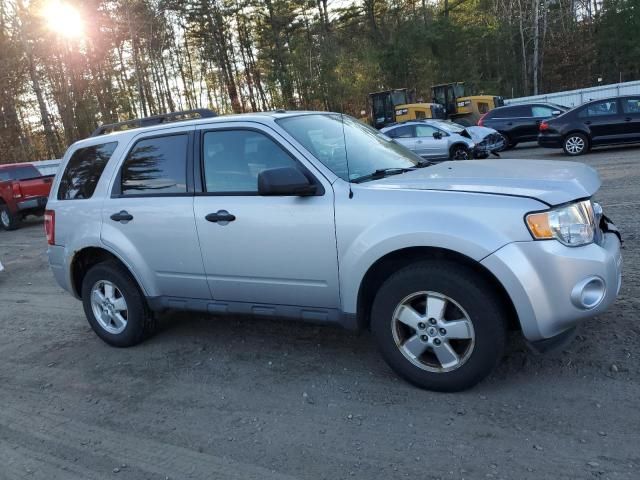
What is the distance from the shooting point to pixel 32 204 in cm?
1481

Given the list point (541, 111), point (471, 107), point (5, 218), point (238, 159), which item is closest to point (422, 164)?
point (238, 159)

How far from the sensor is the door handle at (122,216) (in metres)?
4.51

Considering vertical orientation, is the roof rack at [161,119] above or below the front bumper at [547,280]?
above

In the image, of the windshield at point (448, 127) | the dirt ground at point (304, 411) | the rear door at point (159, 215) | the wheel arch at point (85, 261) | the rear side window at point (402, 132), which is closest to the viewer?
the dirt ground at point (304, 411)

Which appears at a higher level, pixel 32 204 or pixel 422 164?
pixel 422 164

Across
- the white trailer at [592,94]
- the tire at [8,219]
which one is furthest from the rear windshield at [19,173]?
the white trailer at [592,94]

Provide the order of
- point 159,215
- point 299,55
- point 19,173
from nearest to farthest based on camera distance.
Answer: point 159,215
point 19,173
point 299,55

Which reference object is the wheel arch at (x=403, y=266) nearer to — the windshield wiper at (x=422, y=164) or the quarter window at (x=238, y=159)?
the quarter window at (x=238, y=159)

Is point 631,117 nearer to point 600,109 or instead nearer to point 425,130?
point 600,109

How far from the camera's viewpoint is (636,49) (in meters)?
40.0

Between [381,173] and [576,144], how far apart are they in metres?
13.2

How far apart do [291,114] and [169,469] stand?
8.44 feet

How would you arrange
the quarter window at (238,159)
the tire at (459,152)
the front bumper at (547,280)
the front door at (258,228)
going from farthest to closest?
the tire at (459,152) < the quarter window at (238,159) < the front door at (258,228) < the front bumper at (547,280)

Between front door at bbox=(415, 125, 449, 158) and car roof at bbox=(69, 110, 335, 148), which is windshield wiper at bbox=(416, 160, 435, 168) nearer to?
car roof at bbox=(69, 110, 335, 148)
